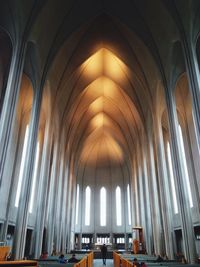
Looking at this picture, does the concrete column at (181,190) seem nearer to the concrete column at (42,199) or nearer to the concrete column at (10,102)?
the concrete column at (10,102)

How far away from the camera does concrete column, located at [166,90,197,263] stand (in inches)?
450

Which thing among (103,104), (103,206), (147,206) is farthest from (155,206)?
(103,206)

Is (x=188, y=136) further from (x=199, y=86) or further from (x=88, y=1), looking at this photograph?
(x=88, y=1)

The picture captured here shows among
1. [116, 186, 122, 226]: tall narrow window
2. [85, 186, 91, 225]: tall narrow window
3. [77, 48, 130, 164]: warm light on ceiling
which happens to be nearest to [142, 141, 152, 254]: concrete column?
[77, 48, 130, 164]: warm light on ceiling

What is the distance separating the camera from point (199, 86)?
10.6 metres

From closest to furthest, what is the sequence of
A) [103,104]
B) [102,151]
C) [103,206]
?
[103,104], [103,206], [102,151]

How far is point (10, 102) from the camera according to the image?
34.2 feet

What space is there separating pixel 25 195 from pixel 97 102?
54.7ft

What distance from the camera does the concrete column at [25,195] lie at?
11266mm

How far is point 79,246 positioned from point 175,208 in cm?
2041

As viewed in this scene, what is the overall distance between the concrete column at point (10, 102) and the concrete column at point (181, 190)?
870cm

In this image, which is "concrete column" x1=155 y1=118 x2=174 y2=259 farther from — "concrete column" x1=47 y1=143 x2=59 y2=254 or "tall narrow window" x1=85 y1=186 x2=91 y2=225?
"tall narrow window" x1=85 y1=186 x2=91 y2=225

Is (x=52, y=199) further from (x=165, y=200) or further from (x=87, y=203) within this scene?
(x=87, y=203)

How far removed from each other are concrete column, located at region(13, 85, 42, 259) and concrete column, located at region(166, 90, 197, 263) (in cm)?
785
